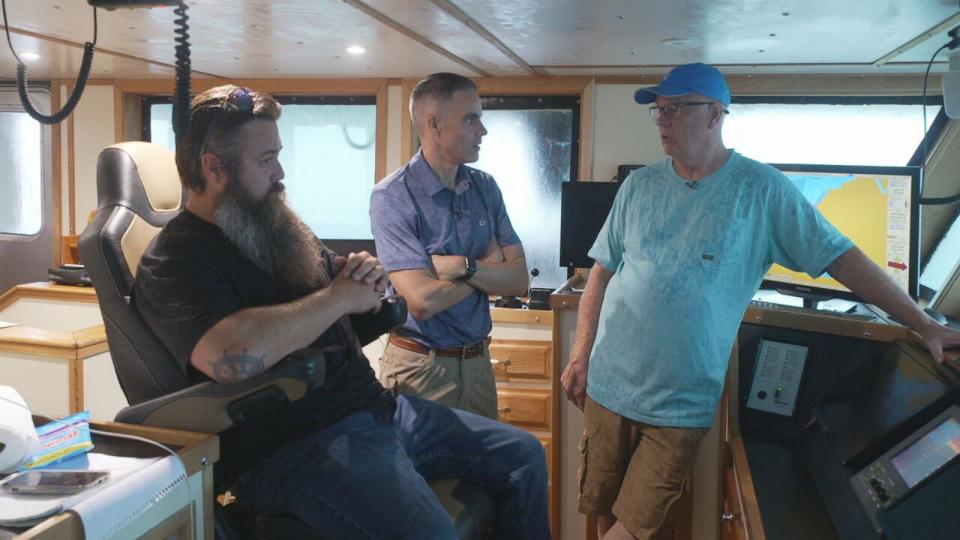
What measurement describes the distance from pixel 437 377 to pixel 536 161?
1761mm

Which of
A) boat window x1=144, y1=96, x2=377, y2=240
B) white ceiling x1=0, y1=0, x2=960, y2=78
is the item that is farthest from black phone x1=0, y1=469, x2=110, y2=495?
boat window x1=144, y1=96, x2=377, y2=240

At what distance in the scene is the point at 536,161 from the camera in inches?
143

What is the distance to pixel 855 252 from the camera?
5.70 feet

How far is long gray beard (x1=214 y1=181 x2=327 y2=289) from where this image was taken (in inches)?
64.3

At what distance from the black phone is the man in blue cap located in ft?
3.94

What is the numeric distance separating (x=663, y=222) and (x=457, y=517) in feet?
2.77

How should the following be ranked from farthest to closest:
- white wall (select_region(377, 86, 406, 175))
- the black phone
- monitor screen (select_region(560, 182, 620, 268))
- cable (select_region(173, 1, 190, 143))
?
white wall (select_region(377, 86, 406, 175)) → monitor screen (select_region(560, 182, 620, 268)) → cable (select_region(173, 1, 190, 143)) → the black phone

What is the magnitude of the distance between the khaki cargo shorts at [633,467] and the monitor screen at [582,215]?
1.10m

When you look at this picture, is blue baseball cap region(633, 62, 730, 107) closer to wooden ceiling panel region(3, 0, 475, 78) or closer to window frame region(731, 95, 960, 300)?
wooden ceiling panel region(3, 0, 475, 78)

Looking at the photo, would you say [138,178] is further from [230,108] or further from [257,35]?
[257,35]

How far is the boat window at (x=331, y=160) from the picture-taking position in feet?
12.6

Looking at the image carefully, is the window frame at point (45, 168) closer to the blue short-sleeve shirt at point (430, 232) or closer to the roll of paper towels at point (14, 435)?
the blue short-sleeve shirt at point (430, 232)

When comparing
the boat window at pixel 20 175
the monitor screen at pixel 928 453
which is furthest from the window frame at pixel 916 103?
the boat window at pixel 20 175

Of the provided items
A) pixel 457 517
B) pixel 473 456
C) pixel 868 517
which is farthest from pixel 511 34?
pixel 868 517
